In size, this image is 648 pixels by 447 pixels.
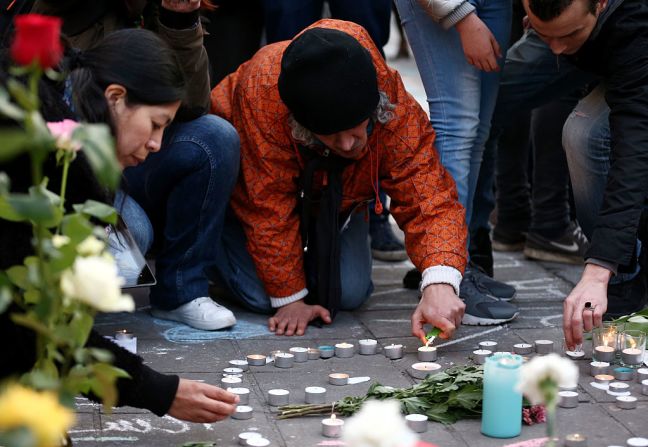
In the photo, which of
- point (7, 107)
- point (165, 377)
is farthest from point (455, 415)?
point (7, 107)

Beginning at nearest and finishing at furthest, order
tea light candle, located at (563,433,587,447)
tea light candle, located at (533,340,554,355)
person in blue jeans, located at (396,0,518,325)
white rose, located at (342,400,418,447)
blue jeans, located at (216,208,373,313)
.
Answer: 1. white rose, located at (342,400,418,447)
2. tea light candle, located at (563,433,587,447)
3. tea light candle, located at (533,340,554,355)
4. person in blue jeans, located at (396,0,518,325)
5. blue jeans, located at (216,208,373,313)

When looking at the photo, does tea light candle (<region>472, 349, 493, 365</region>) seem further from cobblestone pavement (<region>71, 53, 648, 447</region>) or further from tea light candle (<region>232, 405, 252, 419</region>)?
tea light candle (<region>232, 405, 252, 419</region>)

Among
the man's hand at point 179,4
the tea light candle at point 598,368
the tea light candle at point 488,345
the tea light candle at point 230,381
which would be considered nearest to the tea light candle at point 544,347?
the tea light candle at point 488,345

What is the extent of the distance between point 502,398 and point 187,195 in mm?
1672

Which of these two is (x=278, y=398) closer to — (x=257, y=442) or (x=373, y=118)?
(x=257, y=442)

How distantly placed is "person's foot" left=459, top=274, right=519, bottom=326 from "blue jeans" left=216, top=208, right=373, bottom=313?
1.48 feet

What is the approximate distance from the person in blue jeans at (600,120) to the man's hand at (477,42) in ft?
0.78

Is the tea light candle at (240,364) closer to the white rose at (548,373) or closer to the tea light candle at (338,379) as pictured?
the tea light candle at (338,379)

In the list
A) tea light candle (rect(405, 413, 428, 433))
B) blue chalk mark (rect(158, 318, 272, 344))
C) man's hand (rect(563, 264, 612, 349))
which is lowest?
blue chalk mark (rect(158, 318, 272, 344))

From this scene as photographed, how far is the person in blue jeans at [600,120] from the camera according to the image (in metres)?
3.59

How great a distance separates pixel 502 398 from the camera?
290cm

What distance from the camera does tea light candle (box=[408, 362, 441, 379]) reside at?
3.53 meters

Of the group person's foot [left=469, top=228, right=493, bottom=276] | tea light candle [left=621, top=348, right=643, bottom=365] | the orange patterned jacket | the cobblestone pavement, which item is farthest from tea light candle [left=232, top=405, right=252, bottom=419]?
person's foot [left=469, top=228, right=493, bottom=276]

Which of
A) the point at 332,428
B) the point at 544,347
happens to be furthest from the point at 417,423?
the point at 544,347
